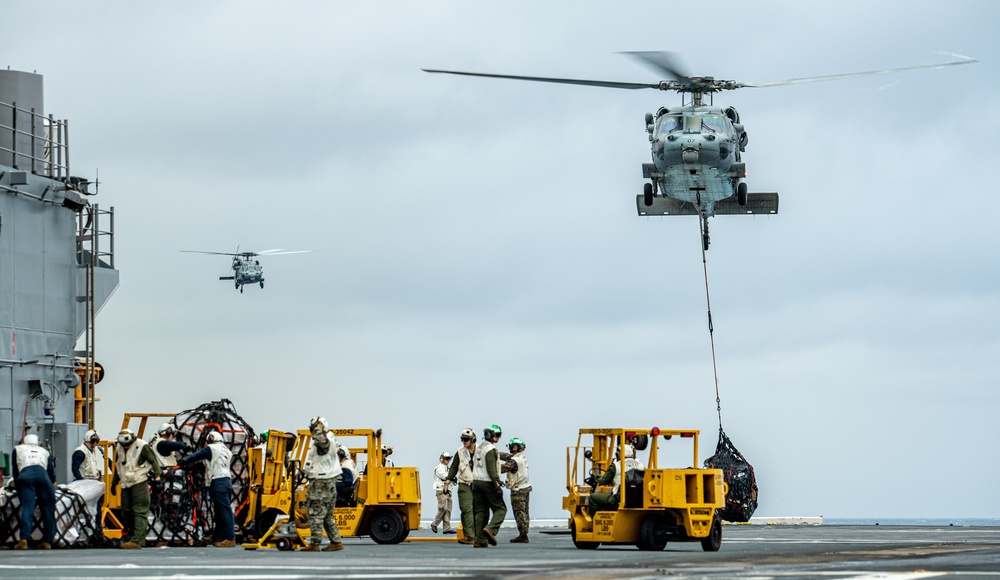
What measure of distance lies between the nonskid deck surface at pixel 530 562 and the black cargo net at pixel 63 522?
127 centimetres

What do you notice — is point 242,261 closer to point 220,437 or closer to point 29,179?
point 29,179

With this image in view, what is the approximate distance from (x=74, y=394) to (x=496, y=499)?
1101cm

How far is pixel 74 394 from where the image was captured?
28.8 metres

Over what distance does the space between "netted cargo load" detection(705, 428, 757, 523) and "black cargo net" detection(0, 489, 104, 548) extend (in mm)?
16111

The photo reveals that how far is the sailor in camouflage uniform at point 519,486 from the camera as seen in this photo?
23.8 m

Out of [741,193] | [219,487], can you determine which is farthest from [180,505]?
[741,193]

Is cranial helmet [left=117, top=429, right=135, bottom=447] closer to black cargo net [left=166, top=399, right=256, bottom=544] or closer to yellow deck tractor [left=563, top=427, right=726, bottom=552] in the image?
black cargo net [left=166, top=399, right=256, bottom=544]

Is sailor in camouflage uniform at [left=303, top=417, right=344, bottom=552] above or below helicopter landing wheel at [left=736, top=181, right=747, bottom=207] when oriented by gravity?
below

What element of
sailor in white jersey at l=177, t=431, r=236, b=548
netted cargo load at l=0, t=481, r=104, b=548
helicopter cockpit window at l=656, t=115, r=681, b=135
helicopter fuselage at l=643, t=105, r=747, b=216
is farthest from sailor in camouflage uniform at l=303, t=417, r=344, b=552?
helicopter cockpit window at l=656, t=115, r=681, b=135

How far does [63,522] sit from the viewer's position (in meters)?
21.2

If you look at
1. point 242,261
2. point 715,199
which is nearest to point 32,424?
point 715,199

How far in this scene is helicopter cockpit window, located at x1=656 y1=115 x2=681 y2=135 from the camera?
34750mm

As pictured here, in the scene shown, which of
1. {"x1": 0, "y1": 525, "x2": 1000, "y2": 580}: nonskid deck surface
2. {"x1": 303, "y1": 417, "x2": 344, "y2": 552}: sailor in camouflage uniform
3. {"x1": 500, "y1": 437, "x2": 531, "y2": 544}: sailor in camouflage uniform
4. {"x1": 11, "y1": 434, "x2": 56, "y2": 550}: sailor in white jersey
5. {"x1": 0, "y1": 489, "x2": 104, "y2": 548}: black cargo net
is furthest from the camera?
{"x1": 500, "y1": 437, "x2": 531, "y2": 544}: sailor in camouflage uniform

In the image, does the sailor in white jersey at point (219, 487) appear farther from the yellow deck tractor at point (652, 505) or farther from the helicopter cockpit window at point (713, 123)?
the helicopter cockpit window at point (713, 123)
